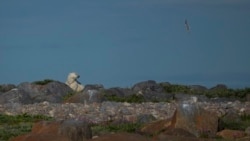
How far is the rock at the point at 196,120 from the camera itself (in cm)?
2197

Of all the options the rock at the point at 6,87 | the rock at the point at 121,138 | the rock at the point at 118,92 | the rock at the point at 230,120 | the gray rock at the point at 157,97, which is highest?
the rock at the point at 6,87

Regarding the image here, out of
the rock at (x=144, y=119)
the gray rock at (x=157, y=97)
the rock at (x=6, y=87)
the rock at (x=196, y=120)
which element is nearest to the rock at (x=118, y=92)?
the gray rock at (x=157, y=97)

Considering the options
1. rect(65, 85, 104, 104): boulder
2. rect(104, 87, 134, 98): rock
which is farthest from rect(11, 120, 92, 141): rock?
rect(104, 87, 134, 98): rock

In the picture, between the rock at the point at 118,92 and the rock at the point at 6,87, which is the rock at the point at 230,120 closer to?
the rock at the point at 118,92

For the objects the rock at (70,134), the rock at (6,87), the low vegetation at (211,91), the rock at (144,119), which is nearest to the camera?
the rock at (70,134)

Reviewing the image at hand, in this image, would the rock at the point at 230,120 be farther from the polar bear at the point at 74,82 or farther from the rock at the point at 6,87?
the rock at the point at 6,87

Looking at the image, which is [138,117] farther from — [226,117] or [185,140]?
[185,140]

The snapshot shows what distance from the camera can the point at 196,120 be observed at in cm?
2239

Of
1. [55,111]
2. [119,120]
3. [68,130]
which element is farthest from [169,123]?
[55,111]

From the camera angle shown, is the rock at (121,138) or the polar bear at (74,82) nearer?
the rock at (121,138)

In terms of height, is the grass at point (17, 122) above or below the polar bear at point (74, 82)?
below

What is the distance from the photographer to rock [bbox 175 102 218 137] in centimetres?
2197

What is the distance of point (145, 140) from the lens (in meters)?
14.6

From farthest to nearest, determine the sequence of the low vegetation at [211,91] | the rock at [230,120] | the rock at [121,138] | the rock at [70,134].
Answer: the low vegetation at [211,91], the rock at [230,120], the rock at [70,134], the rock at [121,138]
